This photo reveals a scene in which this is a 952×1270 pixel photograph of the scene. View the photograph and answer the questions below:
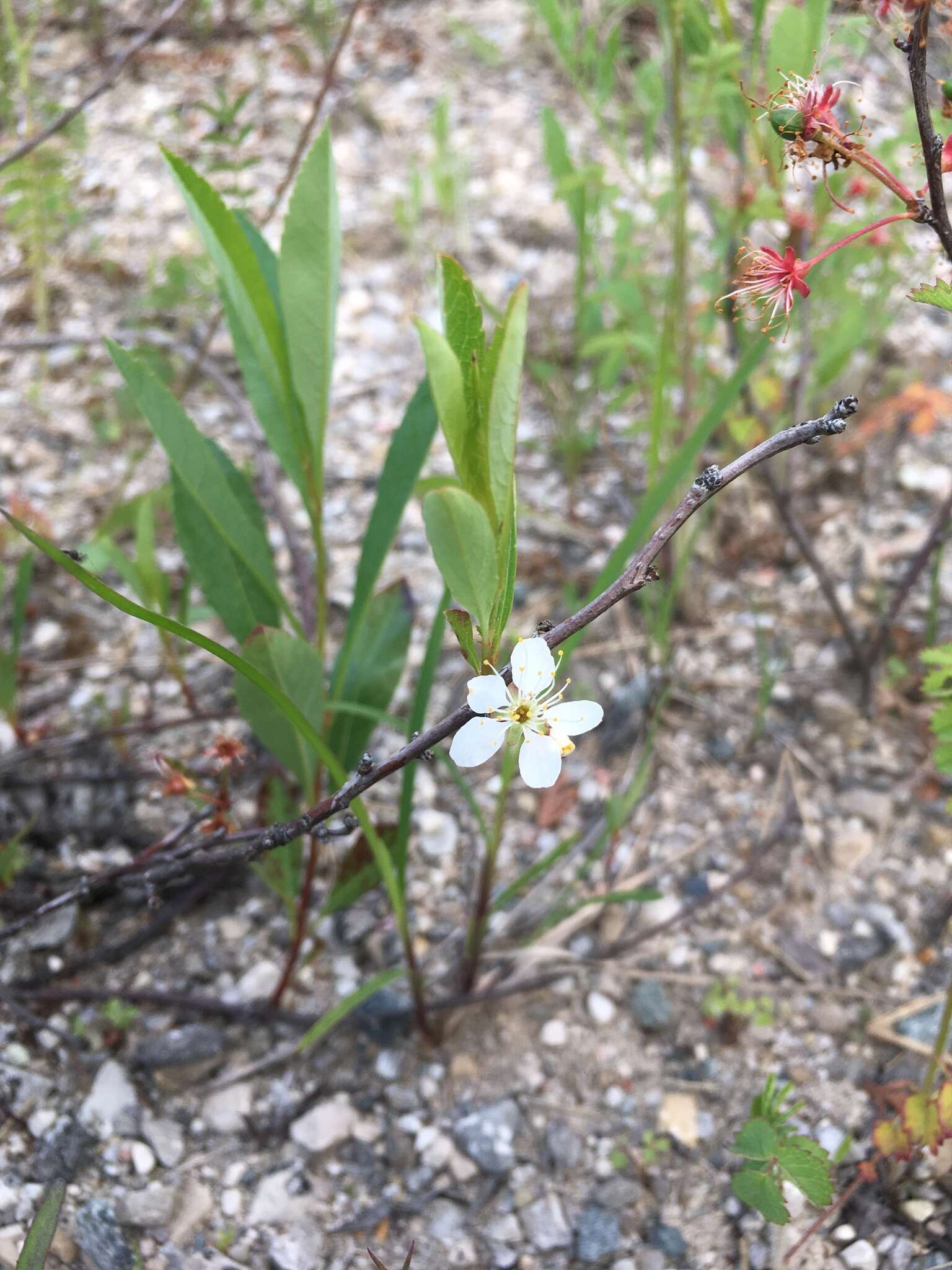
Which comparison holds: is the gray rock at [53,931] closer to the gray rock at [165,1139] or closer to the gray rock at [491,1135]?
the gray rock at [165,1139]

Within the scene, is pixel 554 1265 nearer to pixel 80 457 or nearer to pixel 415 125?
pixel 80 457

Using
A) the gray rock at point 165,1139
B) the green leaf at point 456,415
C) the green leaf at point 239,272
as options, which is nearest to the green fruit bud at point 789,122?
the green leaf at point 456,415

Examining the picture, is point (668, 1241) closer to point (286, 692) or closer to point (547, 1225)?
point (547, 1225)

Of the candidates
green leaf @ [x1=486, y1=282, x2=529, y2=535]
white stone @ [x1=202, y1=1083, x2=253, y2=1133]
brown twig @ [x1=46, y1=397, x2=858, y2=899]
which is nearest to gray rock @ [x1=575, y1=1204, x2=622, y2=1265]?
white stone @ [x1=202, y1=1083, x2=253, y2=1133]

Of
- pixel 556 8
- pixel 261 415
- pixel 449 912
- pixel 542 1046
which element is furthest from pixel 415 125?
pixel 542 1046

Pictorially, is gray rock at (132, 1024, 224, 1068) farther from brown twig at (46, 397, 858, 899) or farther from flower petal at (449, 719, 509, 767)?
flower petal at (449, 719, 509, 767)

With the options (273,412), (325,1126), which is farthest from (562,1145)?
(273,412)
